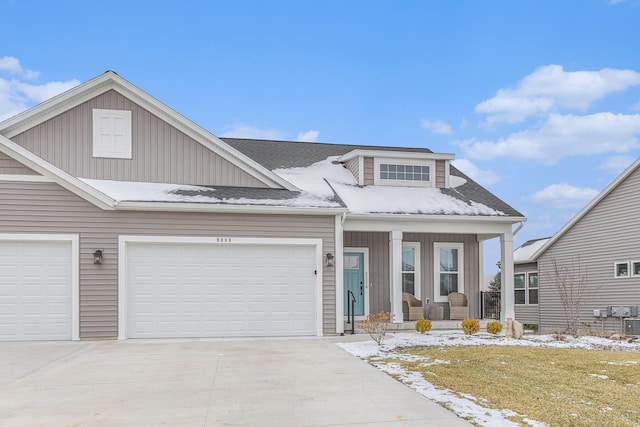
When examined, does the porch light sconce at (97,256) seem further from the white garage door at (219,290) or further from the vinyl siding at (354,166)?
the vinyl siding at (354,166)

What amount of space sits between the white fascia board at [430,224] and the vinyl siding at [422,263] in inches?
59.9

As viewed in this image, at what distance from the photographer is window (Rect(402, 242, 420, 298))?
16344 mm

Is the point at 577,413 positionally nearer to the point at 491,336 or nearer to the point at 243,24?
the point at 491,336

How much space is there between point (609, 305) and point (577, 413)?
47.3ft

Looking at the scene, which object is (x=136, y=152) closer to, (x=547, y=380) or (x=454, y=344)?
(x=454, y=344)

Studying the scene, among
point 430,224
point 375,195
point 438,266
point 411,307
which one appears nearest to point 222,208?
point 375,195

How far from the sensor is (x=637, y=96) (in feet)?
66.6

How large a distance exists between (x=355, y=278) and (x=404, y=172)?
129 inches

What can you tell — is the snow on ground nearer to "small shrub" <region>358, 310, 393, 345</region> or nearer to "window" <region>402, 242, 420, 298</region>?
"small shrub" <region>358, 310, 393, 345</region>

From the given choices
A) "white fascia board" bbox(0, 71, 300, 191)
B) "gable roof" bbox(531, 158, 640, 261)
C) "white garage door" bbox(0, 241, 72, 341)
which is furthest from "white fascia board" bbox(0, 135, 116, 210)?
"gable roof" bbox(531, 158, 640, 261)

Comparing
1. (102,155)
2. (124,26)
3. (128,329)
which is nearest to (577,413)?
(128,329)

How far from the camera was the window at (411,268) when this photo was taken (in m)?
16.3

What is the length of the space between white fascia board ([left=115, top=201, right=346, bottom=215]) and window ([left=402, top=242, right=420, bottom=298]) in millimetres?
3927

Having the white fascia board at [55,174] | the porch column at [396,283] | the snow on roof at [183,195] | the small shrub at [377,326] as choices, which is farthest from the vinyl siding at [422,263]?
the white fascia board at [55,174]
